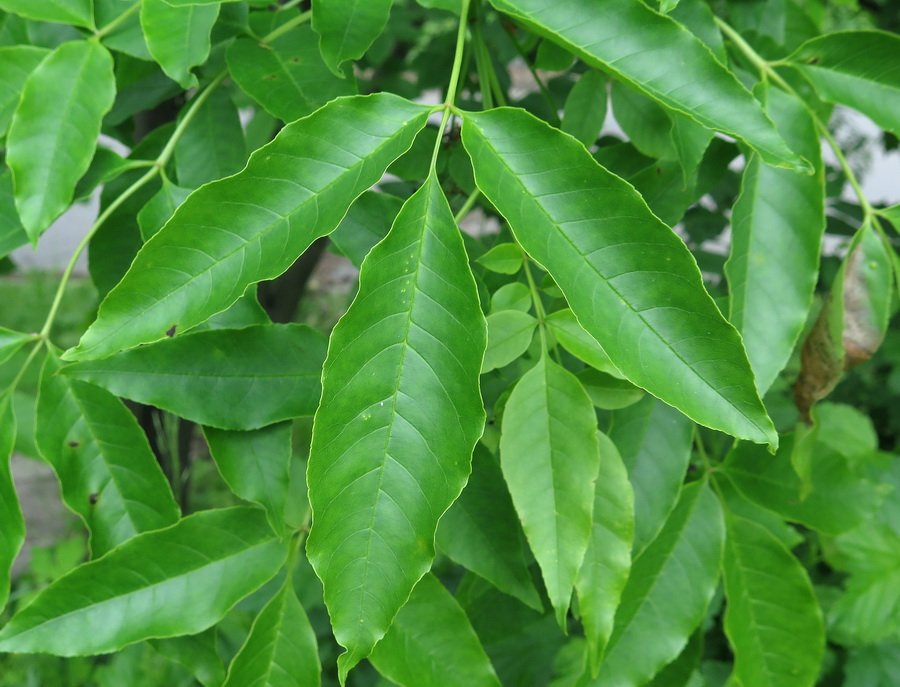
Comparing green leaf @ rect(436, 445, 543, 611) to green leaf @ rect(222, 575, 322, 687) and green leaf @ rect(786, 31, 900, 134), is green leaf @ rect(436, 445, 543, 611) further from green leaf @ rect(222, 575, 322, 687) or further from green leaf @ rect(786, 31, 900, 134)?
green leaf @ rect(786, 31, 900, 134)

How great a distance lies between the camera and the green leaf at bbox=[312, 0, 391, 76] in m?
0.55

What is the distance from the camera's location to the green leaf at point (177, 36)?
0.57m

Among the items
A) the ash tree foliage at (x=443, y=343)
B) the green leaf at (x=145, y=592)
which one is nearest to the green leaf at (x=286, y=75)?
the ash tree foliage at (x=443, y=343)

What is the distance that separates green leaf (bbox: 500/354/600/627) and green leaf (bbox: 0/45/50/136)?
1.48 ft

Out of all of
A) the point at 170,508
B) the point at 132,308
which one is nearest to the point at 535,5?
the point at 132,308

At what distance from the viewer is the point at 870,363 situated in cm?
198

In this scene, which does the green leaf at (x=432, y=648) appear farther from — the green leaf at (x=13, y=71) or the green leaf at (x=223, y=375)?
the green leaf at (x=13, y=71)

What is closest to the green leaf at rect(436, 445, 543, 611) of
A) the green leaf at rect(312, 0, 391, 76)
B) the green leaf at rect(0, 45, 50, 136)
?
the green leaf at rect(312, 0, 391, 76)

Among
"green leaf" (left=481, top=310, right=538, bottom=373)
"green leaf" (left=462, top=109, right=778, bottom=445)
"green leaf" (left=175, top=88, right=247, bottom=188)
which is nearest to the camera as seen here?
"green leaf" (left=462, top=109, right=778, bottom=445)

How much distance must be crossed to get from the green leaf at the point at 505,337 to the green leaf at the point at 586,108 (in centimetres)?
26

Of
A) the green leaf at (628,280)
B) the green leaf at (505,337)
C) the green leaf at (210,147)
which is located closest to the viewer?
the green leaf at (628,280)

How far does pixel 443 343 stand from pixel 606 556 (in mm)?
216

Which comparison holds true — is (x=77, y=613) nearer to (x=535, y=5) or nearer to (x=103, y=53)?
(x=103, y=53)

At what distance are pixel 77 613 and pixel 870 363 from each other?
1.93 meters
